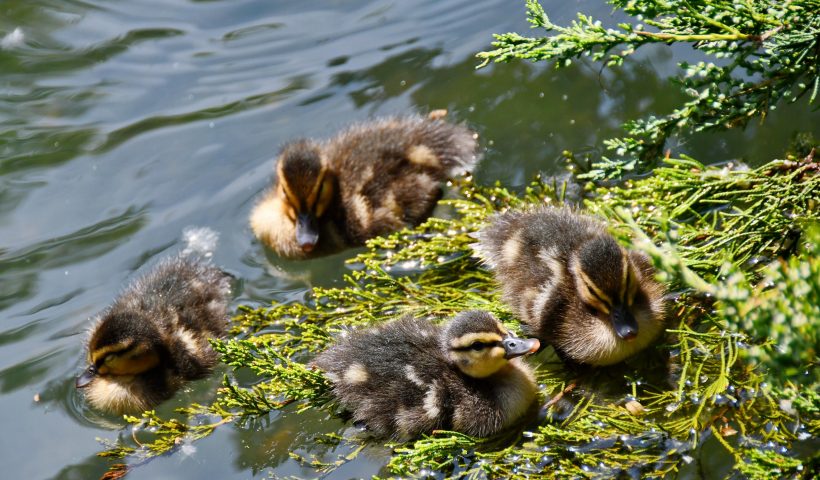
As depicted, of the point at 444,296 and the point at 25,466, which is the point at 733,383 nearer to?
the point at 444,296

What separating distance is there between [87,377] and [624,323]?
213 centimetres

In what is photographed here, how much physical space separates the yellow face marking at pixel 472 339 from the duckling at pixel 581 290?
0.32m

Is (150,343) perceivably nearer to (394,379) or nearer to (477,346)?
(394,379)

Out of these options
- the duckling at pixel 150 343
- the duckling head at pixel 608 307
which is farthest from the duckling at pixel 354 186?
the duckling head at pixel 608 307

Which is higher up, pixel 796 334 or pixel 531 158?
pixel 796 334

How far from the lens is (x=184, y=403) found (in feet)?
13.1

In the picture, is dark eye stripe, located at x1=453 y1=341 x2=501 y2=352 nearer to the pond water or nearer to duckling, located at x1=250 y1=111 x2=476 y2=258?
the pond water

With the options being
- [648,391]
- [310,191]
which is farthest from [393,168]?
[648,391]

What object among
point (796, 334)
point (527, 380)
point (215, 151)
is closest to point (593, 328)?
point (527, 380)

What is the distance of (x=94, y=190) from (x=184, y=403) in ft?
5.50

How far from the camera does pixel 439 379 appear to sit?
3250 mm

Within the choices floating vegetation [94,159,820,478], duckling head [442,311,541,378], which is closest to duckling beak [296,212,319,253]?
floating vegetation [94,159,820,478]

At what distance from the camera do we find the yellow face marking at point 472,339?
315 centimetres

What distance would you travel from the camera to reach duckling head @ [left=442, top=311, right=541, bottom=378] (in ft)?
10.4
